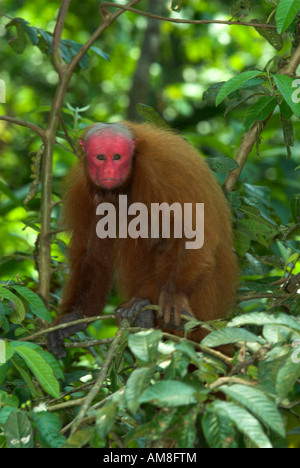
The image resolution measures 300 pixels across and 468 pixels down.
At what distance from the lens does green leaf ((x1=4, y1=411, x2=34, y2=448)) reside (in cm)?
204

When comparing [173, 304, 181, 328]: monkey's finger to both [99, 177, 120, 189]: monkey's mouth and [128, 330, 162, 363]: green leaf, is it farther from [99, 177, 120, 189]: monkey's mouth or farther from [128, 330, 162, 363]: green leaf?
[128, 330, 162, 363]: green leaf

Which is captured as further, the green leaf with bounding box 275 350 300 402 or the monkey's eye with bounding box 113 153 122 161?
the monkey's eye with bounding box 113 153 122 161

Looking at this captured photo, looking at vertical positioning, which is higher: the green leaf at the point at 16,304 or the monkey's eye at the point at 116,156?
the monkey's eye at the point at 116,156

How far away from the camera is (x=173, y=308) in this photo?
3.39 m

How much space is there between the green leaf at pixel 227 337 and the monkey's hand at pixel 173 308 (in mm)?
1308

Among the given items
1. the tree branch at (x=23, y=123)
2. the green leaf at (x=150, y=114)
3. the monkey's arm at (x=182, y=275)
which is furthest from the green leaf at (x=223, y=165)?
the tree branch at (x=23, y=123)

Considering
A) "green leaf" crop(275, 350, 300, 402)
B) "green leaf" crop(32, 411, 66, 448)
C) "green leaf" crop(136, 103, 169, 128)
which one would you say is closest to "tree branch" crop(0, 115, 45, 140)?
"green leaf" crop(136, 103, 169, 128)

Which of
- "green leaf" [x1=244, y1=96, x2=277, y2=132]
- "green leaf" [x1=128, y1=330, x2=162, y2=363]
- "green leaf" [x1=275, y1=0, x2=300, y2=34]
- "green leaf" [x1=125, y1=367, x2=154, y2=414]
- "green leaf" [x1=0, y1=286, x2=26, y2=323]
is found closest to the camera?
"green leaf" [x1=125, y1=367, x2=154, y2=414]

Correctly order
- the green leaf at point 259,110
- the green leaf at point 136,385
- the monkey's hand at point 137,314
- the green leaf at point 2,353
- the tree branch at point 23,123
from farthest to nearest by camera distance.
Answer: the monkey's hand at point 137,314 → the tree branch at point 23,123 → the green leaf at point 259,110 → the green leaf at point 2,353 → the green leaf at point 136,385

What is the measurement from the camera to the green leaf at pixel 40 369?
7.74 feet

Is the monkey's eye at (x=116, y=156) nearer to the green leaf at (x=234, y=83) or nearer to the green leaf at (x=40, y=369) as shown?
the green leaf at (x=234, y=83)

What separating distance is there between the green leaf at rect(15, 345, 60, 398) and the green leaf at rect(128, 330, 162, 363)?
540 mm
